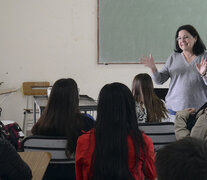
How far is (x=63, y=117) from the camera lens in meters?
1.77

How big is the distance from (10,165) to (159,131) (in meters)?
1.01

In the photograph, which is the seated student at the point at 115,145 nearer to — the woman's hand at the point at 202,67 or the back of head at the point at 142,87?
the back of head at the point at 142,87

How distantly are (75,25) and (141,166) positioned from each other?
347 centimetres

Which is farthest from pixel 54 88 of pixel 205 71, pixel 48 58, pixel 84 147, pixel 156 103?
pixel 48 58

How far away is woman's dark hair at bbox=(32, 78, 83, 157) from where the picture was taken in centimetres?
174

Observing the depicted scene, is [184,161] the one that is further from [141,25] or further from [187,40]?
[141,25]

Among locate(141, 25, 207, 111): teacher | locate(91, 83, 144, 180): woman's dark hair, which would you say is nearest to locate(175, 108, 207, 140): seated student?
locate(91, 83, 144, 180): woman's dark hair

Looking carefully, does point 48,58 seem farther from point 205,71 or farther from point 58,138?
point 58,138

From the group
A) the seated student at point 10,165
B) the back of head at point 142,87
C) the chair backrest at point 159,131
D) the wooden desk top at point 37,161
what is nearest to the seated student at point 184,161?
the seated student at point 10,165

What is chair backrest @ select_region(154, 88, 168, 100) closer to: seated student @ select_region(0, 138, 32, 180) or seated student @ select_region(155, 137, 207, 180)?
seated student @ select_region(0, 138, 32, 180)

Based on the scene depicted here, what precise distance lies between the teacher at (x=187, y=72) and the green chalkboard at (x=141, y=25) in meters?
2.01

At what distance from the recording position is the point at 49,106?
5.95 feet

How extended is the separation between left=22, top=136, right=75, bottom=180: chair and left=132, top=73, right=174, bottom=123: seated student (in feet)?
2.46

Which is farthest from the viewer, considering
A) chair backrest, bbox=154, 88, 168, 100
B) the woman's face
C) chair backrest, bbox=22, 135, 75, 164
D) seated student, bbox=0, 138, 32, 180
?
chair backrest, bbox=154, 88, 168, 100
